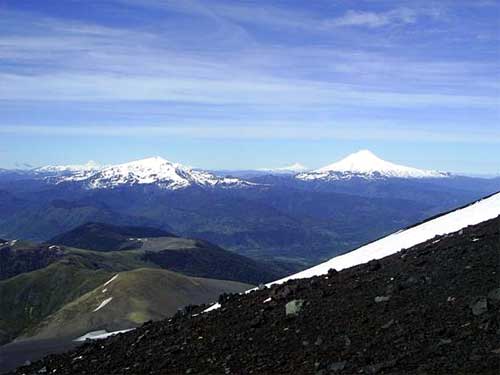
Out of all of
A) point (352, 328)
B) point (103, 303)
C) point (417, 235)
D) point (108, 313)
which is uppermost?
point (417, 235)

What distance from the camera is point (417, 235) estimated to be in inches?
1545

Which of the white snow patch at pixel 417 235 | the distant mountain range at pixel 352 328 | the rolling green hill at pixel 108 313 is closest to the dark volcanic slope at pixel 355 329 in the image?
the distant mountain range at pixel 352 328

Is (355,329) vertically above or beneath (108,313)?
above

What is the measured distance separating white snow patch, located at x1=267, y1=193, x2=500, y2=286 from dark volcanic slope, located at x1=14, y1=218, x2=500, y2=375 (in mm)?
5760

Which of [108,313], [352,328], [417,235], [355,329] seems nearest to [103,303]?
[108,313]

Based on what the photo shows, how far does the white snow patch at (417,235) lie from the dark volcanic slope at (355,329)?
5.76 meters

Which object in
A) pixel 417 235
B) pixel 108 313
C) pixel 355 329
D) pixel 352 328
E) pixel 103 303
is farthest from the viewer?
pixel 103 303

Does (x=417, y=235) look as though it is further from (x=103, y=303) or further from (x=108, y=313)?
(x=103, y=303)

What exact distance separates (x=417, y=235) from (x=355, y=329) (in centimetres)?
2019

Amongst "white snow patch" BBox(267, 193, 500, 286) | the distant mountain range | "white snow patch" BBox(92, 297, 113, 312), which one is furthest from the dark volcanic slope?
"white snow patch" BBox(92, 297, 113, 312)

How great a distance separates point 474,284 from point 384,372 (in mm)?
7032

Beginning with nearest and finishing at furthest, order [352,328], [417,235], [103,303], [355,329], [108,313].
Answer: [355,329], [352,328], [417,235], [108,313], [103,303]

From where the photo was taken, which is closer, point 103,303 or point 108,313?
point 108,313

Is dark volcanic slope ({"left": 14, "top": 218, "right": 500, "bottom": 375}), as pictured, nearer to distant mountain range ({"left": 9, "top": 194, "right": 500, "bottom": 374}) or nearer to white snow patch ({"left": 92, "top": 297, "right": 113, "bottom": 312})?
distant mountain range ({"left": 9, "top": 194, "right": 500, "bottom": 374})
